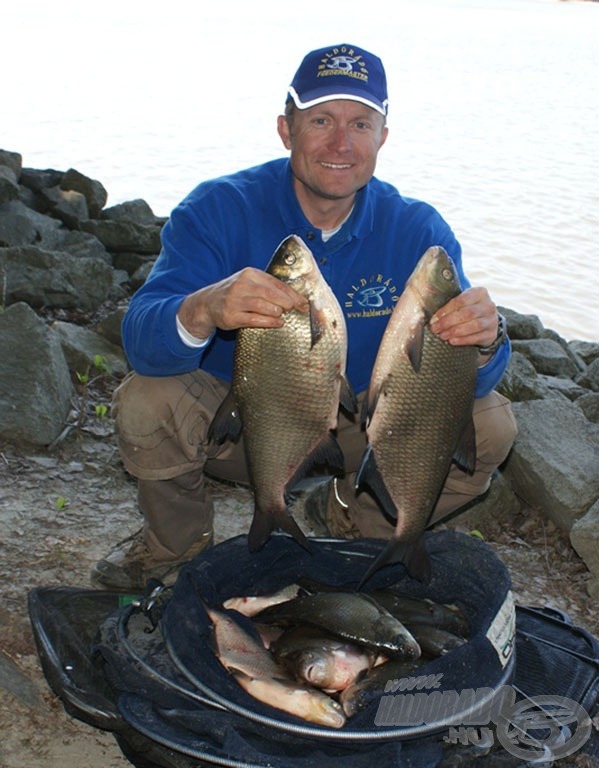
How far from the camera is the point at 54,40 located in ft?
126

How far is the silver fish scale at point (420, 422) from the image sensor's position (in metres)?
2.78

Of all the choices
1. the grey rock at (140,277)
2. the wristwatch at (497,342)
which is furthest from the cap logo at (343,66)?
the grey rock at (140,277)

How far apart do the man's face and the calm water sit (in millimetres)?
7550

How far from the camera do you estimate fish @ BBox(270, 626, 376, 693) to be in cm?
281

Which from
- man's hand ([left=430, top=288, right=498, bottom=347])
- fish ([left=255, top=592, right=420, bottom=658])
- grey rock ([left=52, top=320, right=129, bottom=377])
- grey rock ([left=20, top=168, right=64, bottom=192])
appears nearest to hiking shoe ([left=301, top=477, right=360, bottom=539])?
fish ([left=255, top=592, right=420, bottom=658])

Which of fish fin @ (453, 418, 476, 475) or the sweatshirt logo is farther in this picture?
the sweatshirt logo

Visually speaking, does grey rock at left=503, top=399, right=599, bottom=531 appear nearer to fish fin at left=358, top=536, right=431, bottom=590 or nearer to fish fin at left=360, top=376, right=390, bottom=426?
fish fin at left=358, top=536, right=431, bottom=590

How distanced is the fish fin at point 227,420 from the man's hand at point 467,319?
0.66 metres

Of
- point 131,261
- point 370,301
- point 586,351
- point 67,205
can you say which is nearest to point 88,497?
point 370,301

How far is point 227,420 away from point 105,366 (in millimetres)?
2660

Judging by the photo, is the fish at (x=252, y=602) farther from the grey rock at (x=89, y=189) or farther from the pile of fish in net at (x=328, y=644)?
the grey rock at (x=89, y=189)

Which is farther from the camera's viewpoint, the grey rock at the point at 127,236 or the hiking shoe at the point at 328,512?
the grey rock at the point at 127,236

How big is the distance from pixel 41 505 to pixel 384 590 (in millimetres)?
1675

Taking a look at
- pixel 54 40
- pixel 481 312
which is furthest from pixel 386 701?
pixel 54 40
